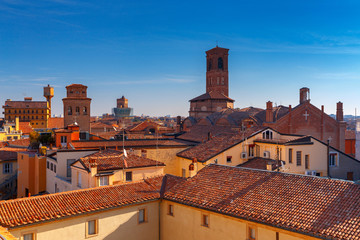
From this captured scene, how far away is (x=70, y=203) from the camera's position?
43.3 feet

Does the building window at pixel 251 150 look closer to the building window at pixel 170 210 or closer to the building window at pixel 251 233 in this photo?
the building window at pixel 170 210

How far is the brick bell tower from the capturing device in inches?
2928

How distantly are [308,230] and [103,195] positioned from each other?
8.79 m

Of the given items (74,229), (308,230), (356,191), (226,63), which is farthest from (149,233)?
(226,63)

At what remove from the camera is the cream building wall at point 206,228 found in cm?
1151

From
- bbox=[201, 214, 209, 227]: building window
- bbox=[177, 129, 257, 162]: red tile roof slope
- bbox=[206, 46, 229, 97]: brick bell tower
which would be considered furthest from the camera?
bbox=[206, 46, 229, 97]: brick bell tower

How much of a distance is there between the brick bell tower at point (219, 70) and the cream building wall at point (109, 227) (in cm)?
6124

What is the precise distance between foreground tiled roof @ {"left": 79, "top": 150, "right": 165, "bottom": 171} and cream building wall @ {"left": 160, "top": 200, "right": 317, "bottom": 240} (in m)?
4.25

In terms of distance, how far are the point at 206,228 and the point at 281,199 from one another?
11.3 ft

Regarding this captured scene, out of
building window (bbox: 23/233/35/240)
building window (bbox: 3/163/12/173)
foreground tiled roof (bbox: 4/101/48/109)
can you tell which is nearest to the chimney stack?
building window (bbox: 3/163/12/173)

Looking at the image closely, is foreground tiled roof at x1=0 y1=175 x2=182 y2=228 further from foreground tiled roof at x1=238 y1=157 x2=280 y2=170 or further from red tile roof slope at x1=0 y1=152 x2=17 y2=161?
red tile roof slope at x1=0 y1=152 x2=17 y2=161

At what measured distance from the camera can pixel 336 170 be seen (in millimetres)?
26547

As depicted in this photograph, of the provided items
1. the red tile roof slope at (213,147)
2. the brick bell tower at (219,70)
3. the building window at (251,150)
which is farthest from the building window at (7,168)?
the brick bell tower at (219,70)

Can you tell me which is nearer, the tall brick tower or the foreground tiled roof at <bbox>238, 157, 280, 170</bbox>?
the foreground tiled roof at <bbox>238, 157, 280, 170</bbox>
